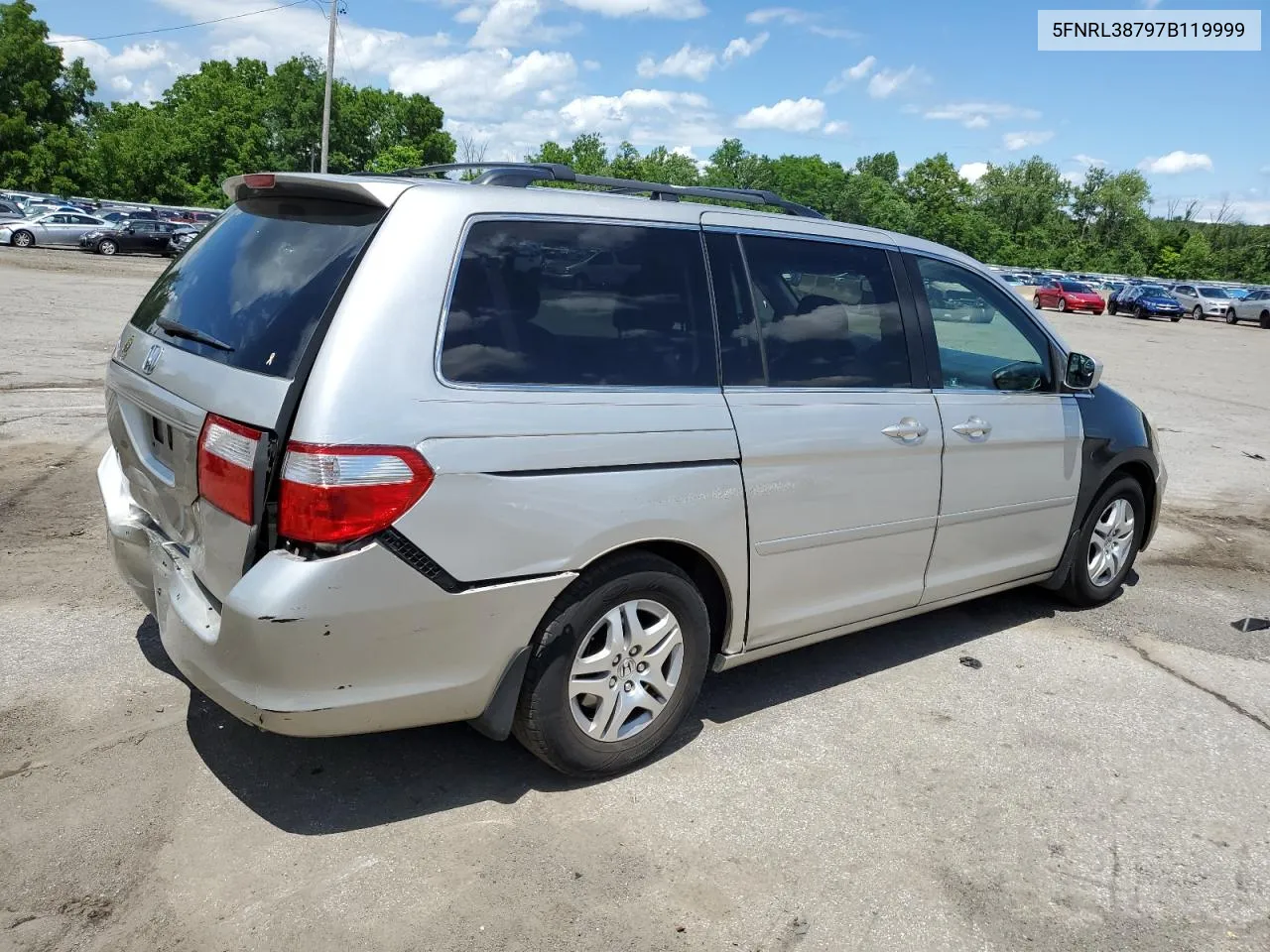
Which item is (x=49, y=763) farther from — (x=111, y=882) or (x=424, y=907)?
(x=424, y=907)

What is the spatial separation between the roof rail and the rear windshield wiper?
80cm

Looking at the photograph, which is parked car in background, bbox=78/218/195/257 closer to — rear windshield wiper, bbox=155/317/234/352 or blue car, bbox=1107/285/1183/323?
rear windshield wiper, bbox=155/317/234/352

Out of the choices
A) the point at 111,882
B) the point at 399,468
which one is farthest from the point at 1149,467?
the point at 111,882

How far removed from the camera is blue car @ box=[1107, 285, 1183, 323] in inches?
1726

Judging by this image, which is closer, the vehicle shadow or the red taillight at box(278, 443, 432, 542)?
the red taillight at box(278, 443, 432, 542)

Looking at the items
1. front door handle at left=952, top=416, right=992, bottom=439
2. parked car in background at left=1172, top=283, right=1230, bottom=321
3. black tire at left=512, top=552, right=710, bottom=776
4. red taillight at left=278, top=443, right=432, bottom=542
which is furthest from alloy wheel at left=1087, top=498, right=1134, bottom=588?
parked car in background at left=1172, top=283, right=1230, bottom=321

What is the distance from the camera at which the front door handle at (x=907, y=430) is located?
4.08 metres

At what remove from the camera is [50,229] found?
3462cm

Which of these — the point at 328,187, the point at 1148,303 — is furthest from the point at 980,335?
the point at 1148,303

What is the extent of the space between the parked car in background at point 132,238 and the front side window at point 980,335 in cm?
3672

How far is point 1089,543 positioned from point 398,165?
74.1m

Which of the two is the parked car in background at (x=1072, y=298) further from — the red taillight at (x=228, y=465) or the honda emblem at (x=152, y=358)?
the red taillight at (x=228, y=465)

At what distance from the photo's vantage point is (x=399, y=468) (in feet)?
9.27

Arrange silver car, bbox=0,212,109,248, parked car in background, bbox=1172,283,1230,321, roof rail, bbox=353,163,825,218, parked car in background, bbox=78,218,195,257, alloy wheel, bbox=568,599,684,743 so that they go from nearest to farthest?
alloy wheel, bbox=568,599,684,743 → roof rail, bbox=353,163,825,218 → silver car, bbox=0,212,109,248 → parked car in background, bbox=78,218,195,257 → parked car in background, bbox=1172,283,1230,321
